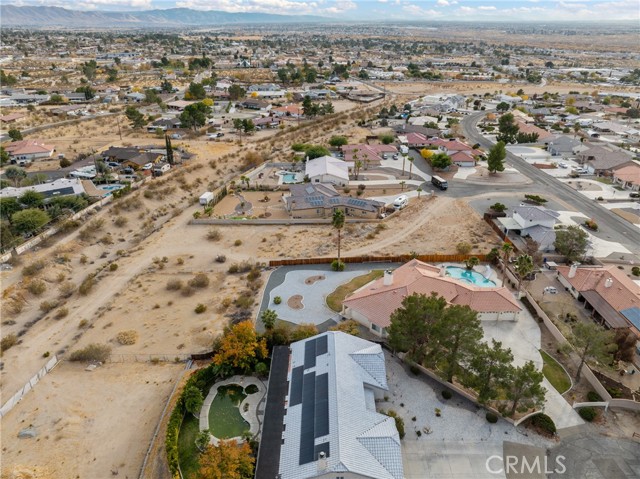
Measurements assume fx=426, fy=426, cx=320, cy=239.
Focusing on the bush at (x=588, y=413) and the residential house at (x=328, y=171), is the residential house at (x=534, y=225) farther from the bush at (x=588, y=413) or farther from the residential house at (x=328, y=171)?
the residential house at (x=328, y=171)

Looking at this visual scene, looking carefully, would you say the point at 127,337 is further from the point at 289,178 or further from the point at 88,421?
the point at 289,178

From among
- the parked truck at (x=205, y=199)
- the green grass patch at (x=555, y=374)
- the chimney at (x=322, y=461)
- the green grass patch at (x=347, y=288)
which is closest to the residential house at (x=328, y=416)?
the chimney at (x=322, y=461)

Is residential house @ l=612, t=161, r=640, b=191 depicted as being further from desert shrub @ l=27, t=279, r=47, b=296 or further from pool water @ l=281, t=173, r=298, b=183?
desert shrub @ l=27, t=279, r=47, b=296

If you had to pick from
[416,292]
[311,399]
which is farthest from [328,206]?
[311,399]

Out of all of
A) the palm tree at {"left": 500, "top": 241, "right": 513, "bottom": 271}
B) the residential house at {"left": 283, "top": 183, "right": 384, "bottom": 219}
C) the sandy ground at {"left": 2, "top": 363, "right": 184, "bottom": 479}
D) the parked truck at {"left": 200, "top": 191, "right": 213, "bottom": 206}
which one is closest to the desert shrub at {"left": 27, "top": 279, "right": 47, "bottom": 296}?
the sandy ground at {"left": 2, "top": 363, "right": 184, "bottom": 479}

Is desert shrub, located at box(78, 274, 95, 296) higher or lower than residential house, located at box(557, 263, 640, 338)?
lower

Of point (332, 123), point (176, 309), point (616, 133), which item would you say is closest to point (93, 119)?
point (332, 123)

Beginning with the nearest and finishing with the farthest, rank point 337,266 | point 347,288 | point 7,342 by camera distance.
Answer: point 7,342 → point 347,288 → point 337,266
